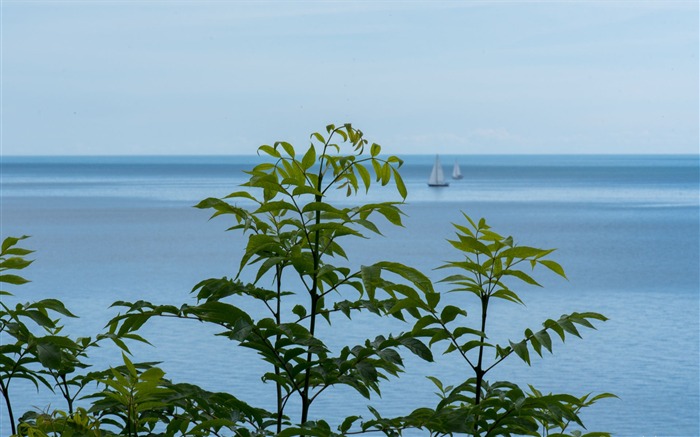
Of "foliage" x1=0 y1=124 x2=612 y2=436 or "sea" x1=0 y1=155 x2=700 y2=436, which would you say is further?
"sea" x1=0 y1=155 x2=700 y2=436

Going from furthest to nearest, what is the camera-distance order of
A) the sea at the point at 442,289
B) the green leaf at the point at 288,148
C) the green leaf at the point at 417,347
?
the sea at the point at 442,289
the green leaf at the point at 288,148
the green leaf at the point at 417,347

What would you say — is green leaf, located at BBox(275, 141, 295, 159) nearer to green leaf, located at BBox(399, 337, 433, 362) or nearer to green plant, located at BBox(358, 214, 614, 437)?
green plant, located at BBox(358, 214, 614, 437)

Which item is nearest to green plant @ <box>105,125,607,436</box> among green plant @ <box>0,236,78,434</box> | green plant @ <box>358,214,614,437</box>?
→ green plant @ <box>358,214,614,437</box>

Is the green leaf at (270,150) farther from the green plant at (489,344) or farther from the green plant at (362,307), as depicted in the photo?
Answer: the green plant at (489,344)

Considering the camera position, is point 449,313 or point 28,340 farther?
point 28,340

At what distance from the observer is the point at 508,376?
1173cm

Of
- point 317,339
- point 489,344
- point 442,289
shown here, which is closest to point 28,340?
point 317,339

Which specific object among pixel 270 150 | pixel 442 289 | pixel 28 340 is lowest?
pixel 442 289

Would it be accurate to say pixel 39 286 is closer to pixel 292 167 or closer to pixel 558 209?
pixel 292 167

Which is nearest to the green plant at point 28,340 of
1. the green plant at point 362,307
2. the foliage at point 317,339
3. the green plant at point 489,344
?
the foliage at point 317,339

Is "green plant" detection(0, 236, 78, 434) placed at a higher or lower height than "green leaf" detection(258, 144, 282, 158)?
lower

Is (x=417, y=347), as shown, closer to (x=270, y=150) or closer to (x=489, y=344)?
(x=489, y=344)

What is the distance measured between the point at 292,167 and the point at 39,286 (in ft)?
67.6

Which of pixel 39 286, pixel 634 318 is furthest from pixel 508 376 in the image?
pixel 39 286
